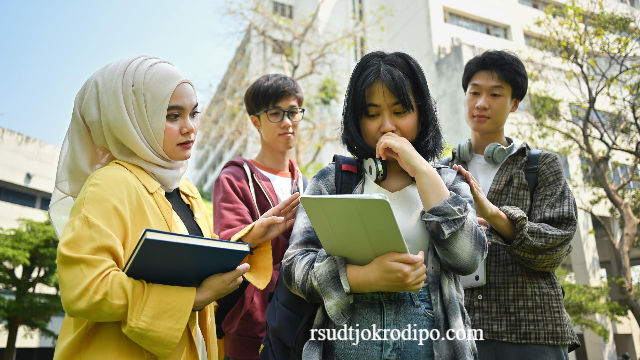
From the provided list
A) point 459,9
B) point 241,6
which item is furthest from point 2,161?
point 459,9

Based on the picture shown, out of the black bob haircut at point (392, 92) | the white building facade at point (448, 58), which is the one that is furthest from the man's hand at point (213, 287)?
the white building facade at point (448, 58)

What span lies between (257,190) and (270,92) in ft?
2.28

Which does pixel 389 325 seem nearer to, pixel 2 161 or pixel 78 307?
pixel 78 307

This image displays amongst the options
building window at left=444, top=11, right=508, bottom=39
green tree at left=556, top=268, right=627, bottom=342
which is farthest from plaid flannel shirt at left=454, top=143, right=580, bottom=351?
building window at left=444, top=11, right=508, bottom=39

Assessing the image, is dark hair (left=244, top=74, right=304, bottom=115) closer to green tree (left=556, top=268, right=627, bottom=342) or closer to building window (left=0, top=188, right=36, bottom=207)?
green tree (left=556, top=268, right=627, bottom=342)

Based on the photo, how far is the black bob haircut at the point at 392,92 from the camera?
180 centimetres

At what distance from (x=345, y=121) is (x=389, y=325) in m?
0.82

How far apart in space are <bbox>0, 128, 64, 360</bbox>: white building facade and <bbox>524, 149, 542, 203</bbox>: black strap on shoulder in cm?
1947

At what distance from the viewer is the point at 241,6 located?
13641 millimetres

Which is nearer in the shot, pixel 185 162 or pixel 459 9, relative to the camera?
pixel 185 162

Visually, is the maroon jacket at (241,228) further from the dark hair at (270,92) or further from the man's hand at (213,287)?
the man's hand at (213,287)

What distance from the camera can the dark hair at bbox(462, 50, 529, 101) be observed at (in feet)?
8.86

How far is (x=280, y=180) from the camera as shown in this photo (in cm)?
293

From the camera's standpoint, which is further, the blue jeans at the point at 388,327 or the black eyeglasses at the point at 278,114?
the black eyeglasses at the point at 278,114
